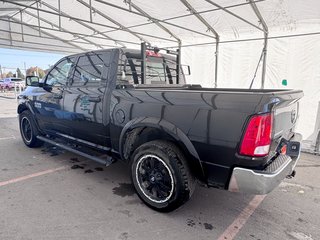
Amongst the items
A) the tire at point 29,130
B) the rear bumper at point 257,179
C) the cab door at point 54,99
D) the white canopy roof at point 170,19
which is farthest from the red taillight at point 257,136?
the white canopy roof at point 170,19

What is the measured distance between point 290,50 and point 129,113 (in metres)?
7.16

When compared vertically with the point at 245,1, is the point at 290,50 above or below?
below

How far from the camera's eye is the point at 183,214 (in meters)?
2.79

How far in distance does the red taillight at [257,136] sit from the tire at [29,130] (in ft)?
13.6

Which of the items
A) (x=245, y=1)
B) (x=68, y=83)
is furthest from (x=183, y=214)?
(x=245, y=1)

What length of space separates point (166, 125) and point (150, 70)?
1507mm

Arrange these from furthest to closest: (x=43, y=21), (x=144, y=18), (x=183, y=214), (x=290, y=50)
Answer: (x=43, y=21)
(x=144, y=18)
(x=290, y=50)
(x=183, y=214)

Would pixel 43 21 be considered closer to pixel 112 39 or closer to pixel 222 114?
pixel 112 39

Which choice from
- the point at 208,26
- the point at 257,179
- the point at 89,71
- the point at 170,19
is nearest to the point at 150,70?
the point at 89,71

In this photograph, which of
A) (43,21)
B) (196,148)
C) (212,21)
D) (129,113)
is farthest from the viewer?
(43,21)

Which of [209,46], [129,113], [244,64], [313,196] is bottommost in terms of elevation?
[313,196]

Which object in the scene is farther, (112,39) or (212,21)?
(112,39)

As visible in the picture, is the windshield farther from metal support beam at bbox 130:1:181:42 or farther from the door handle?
metal support beam at bbox 130:1:181:42

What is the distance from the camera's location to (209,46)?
34.7 feet
